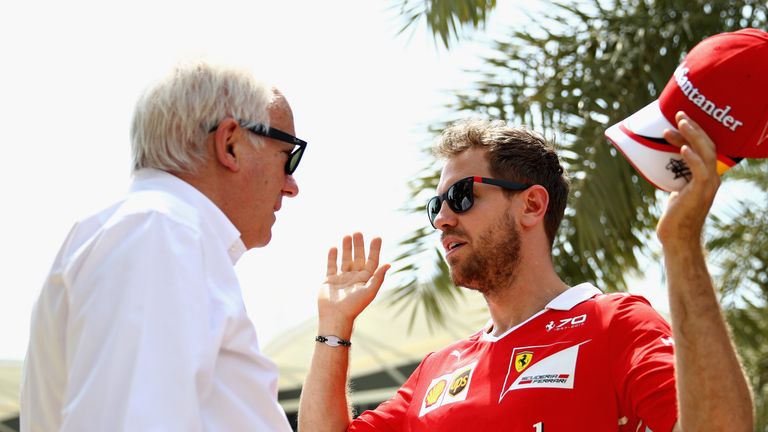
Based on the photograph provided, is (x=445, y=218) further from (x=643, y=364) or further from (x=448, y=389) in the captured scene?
(x=643, y=364)

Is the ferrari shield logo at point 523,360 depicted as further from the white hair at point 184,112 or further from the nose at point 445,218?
the white hair at point 184,112

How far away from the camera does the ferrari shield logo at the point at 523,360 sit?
11.5 ft

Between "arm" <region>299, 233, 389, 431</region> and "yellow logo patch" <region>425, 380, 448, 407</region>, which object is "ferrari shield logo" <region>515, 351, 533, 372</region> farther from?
"arm" <region>299, 233, 389, 431</region>

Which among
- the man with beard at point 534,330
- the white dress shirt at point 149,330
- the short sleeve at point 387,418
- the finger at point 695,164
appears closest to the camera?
the white dress shirt at point 149,330

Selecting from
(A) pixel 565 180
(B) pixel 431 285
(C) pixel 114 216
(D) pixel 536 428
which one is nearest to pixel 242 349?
(C) pixel 114 216

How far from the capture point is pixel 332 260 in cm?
420

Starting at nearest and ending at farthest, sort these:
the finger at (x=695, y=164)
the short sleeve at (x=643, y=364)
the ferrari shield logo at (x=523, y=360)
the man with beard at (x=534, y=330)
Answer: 1. the finger at (x=695, y=164)
2. the man with beard at (x=534, y=330)
3. the short sleeve at (x=643, y=364)
4. the ferrari shield logo at (x=523, y=360)

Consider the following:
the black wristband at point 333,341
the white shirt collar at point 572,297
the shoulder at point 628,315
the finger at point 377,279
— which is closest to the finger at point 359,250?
the finger at point 377,279

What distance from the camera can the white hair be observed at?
2.68 m

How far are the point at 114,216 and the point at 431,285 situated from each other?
5136 millimetres

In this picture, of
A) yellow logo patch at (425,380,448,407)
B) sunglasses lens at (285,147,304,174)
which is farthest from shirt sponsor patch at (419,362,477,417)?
sunglasses lens at (285,147,304,174)

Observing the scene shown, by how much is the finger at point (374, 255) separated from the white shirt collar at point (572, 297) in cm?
78

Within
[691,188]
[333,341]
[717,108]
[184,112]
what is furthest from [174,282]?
[333,341]

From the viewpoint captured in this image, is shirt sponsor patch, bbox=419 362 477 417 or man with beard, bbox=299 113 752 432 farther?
shirt sponsor patch, bbox=419 362 477 417
